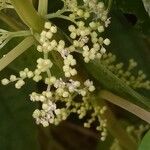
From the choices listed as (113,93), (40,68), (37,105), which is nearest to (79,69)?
(113,93)

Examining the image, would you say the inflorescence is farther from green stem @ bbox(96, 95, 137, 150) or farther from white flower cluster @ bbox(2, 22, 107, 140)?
green stem @ bbox(96, 95, 137, 150)

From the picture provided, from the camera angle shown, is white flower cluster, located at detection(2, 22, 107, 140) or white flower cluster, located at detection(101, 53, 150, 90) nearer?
white flower cluster, located at detection(2, 22, 107, 140)

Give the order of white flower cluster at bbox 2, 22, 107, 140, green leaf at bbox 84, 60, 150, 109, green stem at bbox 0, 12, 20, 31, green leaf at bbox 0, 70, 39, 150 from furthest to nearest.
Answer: green leaf at bbox 0, 70, 39, 150
green stem at bbox 0, 12, 20, 31
green leaf at bbox 84, 60, 150, 109
white flower cluster at bbox 2, 22, 107, 140

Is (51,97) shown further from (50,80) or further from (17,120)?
(17,120)

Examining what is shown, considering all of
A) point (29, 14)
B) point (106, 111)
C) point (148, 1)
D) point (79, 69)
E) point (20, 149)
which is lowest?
point (20, 149)

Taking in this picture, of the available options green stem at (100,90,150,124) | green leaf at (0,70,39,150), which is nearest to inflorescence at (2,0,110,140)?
green stem at (100,90,150,124)

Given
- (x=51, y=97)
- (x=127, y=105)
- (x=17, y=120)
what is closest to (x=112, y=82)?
(x=127, y=105)

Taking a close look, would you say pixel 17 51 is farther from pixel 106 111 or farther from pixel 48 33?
pixel 106 111
